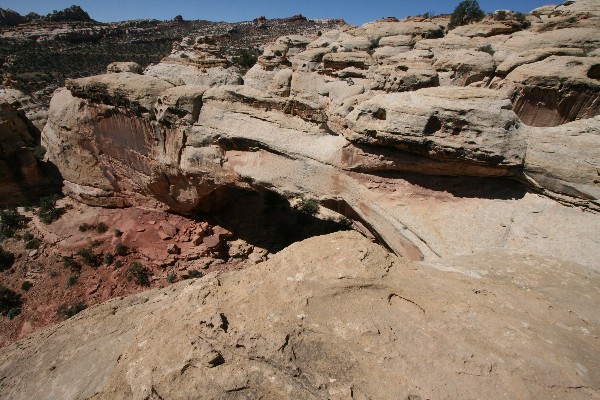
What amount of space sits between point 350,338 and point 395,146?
4933 mm

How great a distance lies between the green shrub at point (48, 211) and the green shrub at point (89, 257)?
2544 mm

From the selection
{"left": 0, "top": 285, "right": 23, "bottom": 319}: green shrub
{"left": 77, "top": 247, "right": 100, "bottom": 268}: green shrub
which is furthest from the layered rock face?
{"left": 0, "top": 285, "right": 23, "bottom": 319}: green shrub

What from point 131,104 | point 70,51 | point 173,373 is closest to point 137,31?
point 70,51

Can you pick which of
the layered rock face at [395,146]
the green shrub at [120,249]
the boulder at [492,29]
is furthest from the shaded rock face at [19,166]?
the boulder at [492,29]

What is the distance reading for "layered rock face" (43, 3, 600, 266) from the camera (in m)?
6.56

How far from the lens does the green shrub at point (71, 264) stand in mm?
12055

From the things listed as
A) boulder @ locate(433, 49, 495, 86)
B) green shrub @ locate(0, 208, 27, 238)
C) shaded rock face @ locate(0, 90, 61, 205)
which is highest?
boulder @ locate(433, 49, 495, 86)

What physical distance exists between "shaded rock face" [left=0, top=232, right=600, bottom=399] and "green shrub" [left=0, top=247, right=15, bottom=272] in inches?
332

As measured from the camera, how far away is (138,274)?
11.9 m

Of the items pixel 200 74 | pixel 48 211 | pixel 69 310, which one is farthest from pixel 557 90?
pixel 48 211

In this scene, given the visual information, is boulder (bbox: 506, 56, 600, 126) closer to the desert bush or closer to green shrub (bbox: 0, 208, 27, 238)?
the desert bush

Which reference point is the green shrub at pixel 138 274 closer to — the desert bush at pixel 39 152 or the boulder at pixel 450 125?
the desert bush at pixel 39 152

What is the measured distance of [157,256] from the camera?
41.5 ft

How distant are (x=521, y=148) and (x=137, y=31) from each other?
84.7 m
